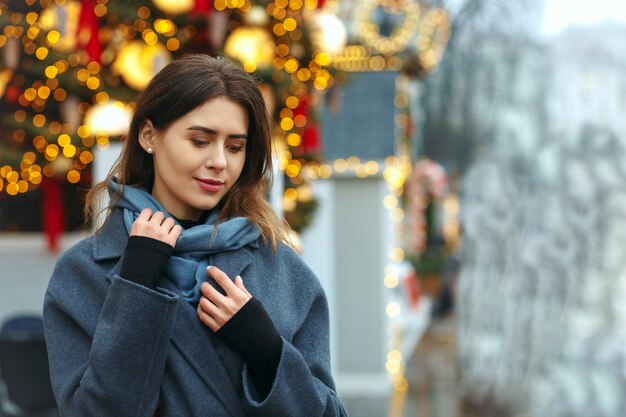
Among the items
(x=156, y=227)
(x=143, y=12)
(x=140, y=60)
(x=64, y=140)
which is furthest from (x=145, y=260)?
(x=64, y=140)

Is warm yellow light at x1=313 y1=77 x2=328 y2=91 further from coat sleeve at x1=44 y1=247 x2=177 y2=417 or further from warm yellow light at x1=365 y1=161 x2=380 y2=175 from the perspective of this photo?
coat sleeve at x1=44 y1=247 x2=177 y2=417

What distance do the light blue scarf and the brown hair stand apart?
0.03 m

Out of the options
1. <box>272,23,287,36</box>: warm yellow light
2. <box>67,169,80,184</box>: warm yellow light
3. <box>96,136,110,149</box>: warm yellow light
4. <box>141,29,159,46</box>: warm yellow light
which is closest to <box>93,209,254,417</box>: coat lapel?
<box>96,136,110,149</box>: warm yellow light

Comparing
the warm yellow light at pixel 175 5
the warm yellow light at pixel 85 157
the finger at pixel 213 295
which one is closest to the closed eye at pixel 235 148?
the finger at pixel 213 295

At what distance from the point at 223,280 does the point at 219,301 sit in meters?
0.03

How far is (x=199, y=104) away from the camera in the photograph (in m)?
1.76

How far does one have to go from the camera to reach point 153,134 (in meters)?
1.83

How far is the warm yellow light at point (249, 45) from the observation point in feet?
18.6

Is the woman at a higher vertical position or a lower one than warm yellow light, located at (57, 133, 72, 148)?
higher

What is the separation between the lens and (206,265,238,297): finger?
1.74m

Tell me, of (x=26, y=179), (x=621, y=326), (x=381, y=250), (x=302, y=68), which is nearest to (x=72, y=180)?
(x=26, y=179)

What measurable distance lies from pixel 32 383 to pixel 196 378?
387cm

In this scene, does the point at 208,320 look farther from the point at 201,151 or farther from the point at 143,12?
the point at 143,12

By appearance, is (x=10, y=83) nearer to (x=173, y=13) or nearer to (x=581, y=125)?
(x=173, y=13)
